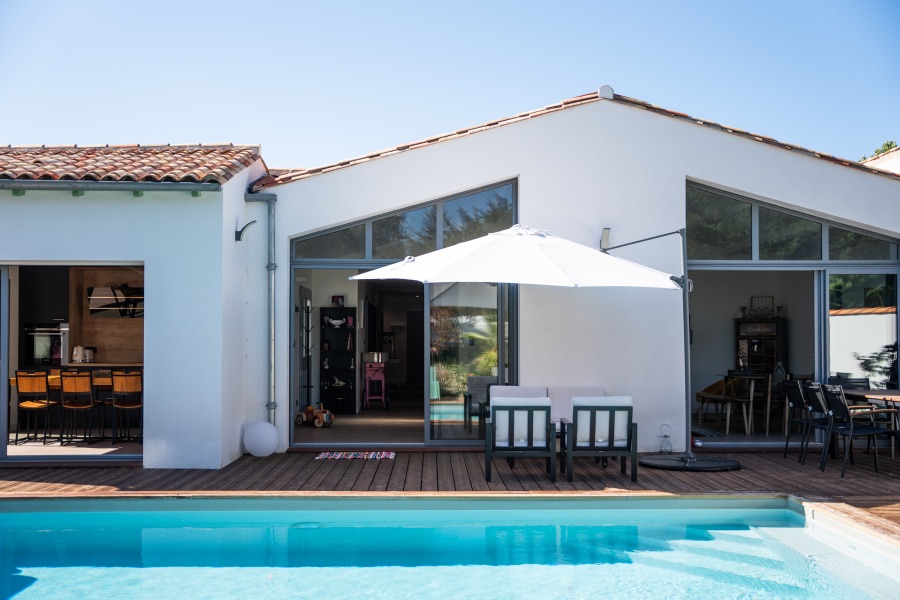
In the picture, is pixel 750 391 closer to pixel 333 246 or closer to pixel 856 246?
pixel 856 246

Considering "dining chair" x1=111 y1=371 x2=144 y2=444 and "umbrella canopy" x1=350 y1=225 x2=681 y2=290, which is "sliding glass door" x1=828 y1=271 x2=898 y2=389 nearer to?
A: "umbrella canopy" x1=350 y1=225 x2=681 y2=290

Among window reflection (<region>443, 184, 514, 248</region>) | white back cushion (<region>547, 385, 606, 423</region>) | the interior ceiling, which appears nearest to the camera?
white back cushion (<region>547, 385, 606, 423</region>)

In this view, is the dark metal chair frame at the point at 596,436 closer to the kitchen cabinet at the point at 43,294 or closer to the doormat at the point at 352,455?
the doormat at the point at 352,455

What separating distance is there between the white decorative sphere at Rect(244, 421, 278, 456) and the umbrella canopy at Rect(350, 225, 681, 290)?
2296mm

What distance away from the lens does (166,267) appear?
8586mm

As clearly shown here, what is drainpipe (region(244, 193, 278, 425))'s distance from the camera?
9.61 m

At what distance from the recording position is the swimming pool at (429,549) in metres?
5.49

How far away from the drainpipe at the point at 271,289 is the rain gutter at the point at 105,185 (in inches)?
50.2

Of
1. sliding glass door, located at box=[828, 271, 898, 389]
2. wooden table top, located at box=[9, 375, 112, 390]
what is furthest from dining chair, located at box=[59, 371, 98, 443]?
sliding glass door, located at box=[828, 271, 898, 389]

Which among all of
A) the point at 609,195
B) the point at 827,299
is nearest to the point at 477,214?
the point at 609,195

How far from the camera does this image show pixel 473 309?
1005 centimetres

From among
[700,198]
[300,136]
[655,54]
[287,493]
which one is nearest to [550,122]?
[700,198]

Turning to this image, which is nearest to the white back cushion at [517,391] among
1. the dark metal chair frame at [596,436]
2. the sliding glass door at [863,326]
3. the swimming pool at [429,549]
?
the dark metal chair frame at [596,436]

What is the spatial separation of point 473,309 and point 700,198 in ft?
10.7
